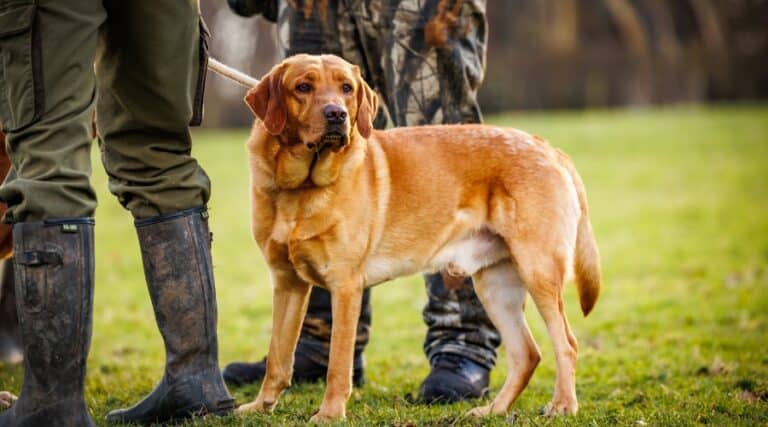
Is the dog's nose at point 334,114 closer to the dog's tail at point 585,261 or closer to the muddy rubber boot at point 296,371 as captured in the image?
the dog's tail at point 585,261

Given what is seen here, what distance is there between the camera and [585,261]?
12.0 ft

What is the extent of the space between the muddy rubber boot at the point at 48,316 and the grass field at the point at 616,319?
49 cm

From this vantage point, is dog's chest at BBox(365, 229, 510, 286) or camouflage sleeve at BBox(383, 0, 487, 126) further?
camouflage sleeve at BBox(383, 0, 487, 126)

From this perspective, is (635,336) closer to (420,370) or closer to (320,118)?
(420,370)

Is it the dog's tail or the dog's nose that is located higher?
the dog's nose

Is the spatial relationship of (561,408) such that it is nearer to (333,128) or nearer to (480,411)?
(480,411)

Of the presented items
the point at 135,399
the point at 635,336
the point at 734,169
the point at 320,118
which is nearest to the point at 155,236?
the point at 320,118

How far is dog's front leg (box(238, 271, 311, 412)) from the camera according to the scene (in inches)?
135

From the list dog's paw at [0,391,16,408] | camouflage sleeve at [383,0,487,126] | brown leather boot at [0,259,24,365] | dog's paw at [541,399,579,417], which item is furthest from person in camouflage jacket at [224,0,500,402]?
brown leather boot at [0,259,24,365]

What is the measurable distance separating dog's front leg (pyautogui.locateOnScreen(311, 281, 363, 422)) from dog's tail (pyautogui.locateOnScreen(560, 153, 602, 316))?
3.02ft

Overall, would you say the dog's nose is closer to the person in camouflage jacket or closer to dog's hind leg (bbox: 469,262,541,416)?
the person in camouflage jacket

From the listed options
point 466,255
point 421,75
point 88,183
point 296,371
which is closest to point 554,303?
point 466,255

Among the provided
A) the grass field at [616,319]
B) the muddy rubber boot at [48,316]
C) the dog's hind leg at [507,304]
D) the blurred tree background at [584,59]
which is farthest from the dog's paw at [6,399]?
the blurred tree background at [584,59]

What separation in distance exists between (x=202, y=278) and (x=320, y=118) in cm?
68
